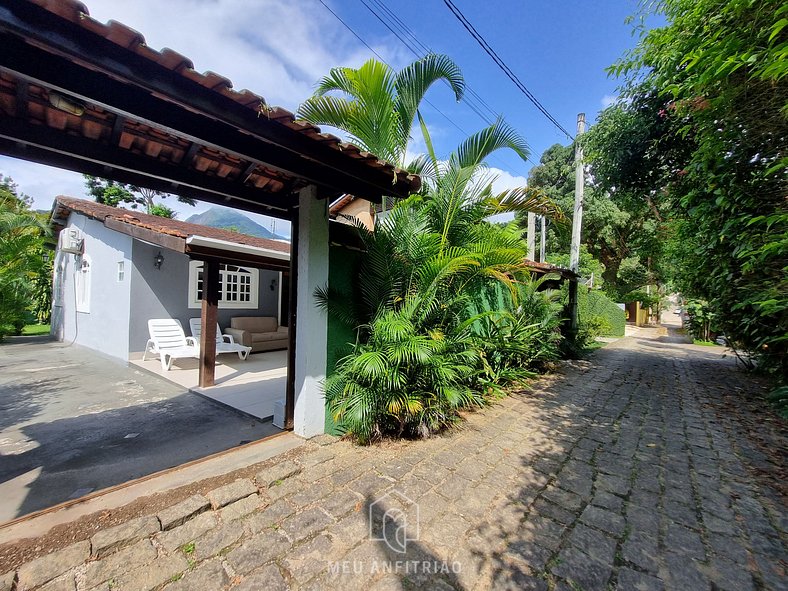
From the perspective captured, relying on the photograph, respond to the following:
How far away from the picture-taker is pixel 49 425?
3771mm

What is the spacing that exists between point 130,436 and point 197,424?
2.11 feet

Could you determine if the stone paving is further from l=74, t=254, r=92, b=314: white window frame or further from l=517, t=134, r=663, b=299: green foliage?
l=517, t=134, r=663, b=299: green foliage

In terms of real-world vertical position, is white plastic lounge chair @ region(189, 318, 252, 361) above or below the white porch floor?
above

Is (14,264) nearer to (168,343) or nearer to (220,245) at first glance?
(168,343)

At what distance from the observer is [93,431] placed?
3645 millimetres

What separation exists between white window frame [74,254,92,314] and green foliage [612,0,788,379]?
43.3ft

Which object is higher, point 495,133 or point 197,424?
point 495,133

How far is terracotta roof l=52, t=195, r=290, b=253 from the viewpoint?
6379mm

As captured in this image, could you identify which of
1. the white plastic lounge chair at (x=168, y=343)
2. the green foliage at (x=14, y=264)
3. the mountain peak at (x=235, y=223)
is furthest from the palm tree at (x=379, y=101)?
the mountain peak at (x=235, y=223)

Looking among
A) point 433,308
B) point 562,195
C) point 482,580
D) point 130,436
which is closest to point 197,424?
point 130,436

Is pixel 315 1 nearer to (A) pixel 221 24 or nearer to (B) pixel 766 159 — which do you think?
(A) pixel 221 24

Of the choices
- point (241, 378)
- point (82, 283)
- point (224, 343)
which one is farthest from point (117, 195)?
point (241, 378)

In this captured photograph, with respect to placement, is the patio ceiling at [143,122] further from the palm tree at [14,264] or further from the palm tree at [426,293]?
the palm tree at [14,264]

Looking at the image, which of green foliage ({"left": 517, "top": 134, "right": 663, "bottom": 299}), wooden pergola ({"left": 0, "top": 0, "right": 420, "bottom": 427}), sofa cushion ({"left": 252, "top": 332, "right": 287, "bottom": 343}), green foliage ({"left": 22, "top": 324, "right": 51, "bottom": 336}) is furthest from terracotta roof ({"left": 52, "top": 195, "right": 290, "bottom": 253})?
green foliage ({"left": 517, "top": 134, "right": 663, "bottom": 299})
